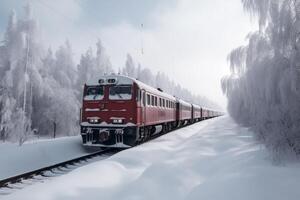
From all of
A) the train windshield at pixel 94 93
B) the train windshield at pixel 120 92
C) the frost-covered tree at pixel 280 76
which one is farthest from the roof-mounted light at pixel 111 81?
the frost-covered tree at pixel 280 76

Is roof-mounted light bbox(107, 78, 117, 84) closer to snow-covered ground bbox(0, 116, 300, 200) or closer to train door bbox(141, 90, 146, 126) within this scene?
train door bbox(141, 90, 146, 126)

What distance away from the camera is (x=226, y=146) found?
11.3 m

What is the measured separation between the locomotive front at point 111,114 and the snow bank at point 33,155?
1005 mm

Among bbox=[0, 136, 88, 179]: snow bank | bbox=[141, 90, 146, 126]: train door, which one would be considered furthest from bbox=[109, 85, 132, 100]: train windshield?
bbox=[0, 136, 88, 179]: snow bank

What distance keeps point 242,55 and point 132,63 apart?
52.0 metres

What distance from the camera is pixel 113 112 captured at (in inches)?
504

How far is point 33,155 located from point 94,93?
12.2 ft

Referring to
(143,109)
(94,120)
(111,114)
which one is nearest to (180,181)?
(111,114)

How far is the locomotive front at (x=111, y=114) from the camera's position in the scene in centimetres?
1252

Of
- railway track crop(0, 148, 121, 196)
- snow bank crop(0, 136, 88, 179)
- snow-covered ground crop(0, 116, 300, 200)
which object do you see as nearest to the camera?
snow-covered ground crop(0, 116, 300, 200)

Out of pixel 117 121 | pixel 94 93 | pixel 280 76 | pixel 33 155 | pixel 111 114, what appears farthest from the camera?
pixel 94 93

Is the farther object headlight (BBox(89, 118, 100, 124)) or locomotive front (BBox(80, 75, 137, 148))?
headlight (BBox(89, 118, 100, 124))

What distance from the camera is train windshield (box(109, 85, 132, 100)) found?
12844 mm

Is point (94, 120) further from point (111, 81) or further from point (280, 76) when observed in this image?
point (280, 76)
